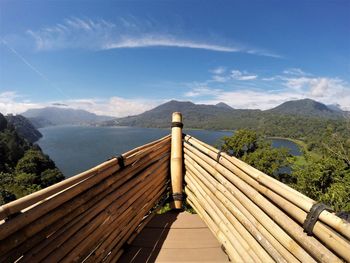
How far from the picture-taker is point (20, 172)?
115 ft

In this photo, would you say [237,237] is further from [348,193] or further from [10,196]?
[10,196]

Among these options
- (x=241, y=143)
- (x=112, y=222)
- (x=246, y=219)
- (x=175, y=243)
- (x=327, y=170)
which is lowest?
(x=327, y=170)

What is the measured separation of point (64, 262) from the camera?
1.51m

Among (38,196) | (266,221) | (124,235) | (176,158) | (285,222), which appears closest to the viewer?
(38,196)

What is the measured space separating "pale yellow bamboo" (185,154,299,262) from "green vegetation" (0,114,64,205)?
75.7 ft

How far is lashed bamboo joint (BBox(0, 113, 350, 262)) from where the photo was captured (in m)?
1.20

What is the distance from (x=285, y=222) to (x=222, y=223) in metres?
1.05

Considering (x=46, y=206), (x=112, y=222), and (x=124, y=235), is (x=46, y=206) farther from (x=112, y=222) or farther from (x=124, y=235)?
(x=124, y=235)

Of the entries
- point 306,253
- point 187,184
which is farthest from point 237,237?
point 187,184

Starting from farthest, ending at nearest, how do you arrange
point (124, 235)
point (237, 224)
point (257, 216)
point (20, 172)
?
point (20, 172) → point (124, 235) → point (237, 224) → point (257, 216)

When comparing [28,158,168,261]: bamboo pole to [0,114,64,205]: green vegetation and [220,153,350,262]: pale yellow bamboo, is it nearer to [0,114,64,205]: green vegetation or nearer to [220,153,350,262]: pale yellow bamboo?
[220,153,350,262]: pale yellow bamboo

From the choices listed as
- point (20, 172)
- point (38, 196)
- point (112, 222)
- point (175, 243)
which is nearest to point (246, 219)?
point (175, 243)

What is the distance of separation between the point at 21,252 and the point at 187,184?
8.08 ft

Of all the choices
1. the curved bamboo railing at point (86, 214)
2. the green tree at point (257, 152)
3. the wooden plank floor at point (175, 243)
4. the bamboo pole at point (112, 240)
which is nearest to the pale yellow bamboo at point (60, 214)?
the curved bamboo railing at point (86, 214)
